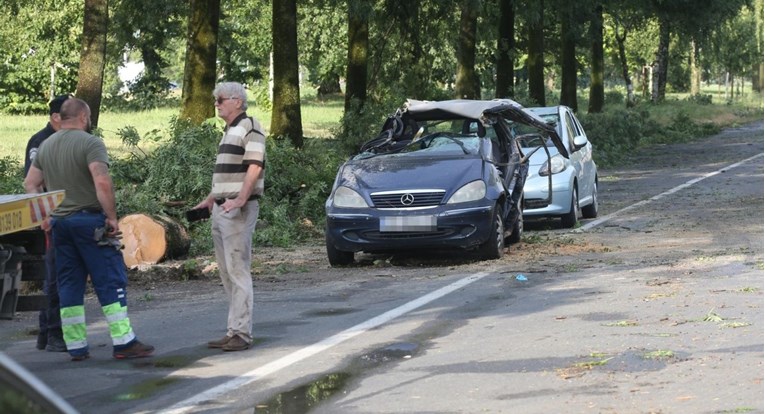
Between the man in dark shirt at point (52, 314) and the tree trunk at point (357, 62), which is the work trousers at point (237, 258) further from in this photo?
the tree trunk at point (357, 62)

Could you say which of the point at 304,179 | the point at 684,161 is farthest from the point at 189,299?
the point at 684,161

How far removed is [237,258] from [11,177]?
996cm

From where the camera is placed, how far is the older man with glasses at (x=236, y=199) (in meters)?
9.13

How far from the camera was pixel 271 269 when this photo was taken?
14.2m

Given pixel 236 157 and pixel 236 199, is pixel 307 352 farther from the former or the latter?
pixel 236 157

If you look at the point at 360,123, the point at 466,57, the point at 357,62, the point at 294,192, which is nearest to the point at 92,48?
the point at 294,192

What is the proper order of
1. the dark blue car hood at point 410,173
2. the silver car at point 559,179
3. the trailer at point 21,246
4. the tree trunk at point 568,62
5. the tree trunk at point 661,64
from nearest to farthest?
→ the trailer at point 21,246
the dark blue car hood at point 410,173
the silver car at point 559,179
the tree trunk at point 568,62
the tree trunk at point 661,64

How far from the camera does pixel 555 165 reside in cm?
1848

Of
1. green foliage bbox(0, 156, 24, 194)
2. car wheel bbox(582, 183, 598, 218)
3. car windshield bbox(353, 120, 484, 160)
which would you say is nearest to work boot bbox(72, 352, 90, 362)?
car windshield bbox(353, 120, 484, 160)

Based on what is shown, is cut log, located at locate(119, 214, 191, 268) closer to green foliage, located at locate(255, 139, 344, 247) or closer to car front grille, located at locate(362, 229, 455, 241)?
car front grille, located at locate(362, 229, 455, 241)

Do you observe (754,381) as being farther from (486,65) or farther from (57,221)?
(486,65)

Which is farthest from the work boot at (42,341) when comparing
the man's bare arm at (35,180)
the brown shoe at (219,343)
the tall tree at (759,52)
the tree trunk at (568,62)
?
the tall tree at (759,52)

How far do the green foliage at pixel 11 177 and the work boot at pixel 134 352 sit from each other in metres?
8.14

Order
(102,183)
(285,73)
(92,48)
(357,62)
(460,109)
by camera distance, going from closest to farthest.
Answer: (102,183), (460,109), (92,48), (285,73), (357,62)
